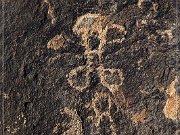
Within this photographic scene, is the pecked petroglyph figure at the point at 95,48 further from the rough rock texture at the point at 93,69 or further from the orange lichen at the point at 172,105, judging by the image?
the orange lichen at the point at 172,105

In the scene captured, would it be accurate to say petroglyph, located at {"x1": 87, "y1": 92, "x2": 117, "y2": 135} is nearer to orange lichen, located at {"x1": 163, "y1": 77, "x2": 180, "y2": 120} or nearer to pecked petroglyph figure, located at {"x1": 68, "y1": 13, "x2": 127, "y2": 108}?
pecked petroglyph figure, located at {"x1": 68, "y1": 13, "x2": 127, "y2": 108}

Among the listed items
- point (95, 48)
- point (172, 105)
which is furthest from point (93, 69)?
point (172, 105)

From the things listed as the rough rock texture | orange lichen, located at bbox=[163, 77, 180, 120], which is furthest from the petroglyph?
orange lichen, located at bbox=[163, 77, 180, 120]

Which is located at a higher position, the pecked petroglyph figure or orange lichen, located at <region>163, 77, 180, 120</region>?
the pecked petroglyph figure

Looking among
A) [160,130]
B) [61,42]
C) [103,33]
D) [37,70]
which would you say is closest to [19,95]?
[37,70]

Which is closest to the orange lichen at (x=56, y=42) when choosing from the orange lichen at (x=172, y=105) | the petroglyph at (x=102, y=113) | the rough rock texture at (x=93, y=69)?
the rough rock texture at (x=93, y=69)

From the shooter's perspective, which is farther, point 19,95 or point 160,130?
point 19,95

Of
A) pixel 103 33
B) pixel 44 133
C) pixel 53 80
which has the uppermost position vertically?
pixel 103 33

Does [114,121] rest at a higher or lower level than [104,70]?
lower

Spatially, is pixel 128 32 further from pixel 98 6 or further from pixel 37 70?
pixel 37 70
